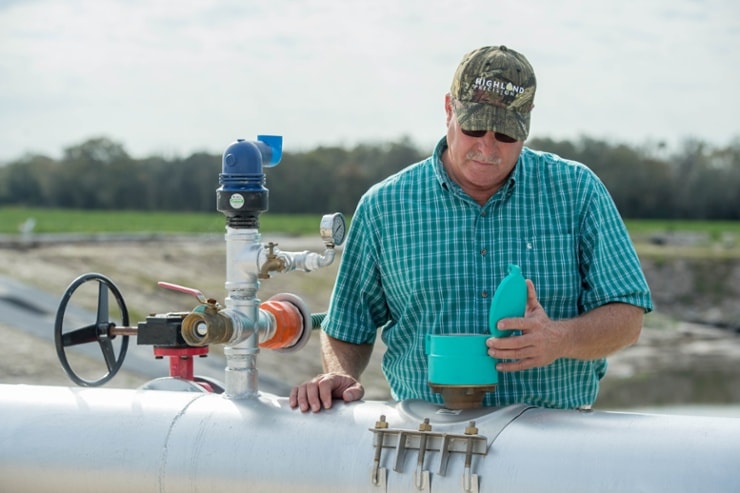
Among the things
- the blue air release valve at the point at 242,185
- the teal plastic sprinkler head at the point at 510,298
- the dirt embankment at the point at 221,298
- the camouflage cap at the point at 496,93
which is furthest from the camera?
the dirt embankment at the point at 221,298

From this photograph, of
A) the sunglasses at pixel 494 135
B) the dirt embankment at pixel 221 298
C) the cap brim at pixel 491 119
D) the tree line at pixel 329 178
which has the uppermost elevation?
→ the cap brim at pixel 491 119

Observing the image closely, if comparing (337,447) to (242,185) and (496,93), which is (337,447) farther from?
(496,93)

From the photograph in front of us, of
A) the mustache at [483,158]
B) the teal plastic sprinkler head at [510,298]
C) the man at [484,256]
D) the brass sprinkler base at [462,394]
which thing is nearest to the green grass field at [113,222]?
the man at [484,256]

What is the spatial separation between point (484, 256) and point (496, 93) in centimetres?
53

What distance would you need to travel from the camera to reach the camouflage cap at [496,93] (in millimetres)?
3254

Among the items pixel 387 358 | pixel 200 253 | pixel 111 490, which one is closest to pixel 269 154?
pixel 387 358

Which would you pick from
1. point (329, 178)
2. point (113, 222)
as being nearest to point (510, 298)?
point (113, 222)

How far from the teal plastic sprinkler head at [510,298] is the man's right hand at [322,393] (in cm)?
54

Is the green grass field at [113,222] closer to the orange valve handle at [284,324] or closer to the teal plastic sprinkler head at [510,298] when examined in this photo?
the orange valve handle at [284,324]

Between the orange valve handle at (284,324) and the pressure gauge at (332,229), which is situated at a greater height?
the pressure gauge at (332,229)

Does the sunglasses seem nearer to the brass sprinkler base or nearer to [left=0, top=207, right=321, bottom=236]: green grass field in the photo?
the brass sprinkler base

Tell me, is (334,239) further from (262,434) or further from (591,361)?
(591,361)

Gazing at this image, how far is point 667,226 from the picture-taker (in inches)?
2184

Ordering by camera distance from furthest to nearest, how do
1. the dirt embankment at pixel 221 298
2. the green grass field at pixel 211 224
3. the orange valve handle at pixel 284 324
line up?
1. the green grass field at pixel 211 224
2. the dirt embankment at pixel 221 298
3. the orange valve handle at pixel 284 324
